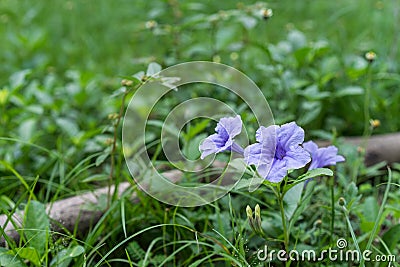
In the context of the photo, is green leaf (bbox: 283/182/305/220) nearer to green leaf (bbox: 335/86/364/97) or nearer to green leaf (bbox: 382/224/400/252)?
green leaf (bbox: 382/224/400/252)

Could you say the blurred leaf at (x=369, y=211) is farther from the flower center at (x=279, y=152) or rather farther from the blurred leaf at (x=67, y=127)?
the blurred leaf at (x=67, y=127)

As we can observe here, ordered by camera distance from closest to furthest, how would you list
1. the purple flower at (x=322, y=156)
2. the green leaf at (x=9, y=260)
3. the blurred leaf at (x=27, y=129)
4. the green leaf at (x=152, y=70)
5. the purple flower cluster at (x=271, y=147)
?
the purple flower cluster at (x=271, y=147), the green leaf at (x=9, y=260), the purple flower at (x=322, y=156), the green leaf at (x=152, y=70), the blurred leaf at (x=27, y=129)

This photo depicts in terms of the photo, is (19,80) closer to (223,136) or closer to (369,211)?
(223,136)

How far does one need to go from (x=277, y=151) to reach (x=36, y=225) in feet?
2.26

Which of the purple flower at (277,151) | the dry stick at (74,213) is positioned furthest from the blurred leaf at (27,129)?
the purple flower at (277,151)

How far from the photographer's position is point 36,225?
144 cm

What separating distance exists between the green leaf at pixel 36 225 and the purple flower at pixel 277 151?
596 mm

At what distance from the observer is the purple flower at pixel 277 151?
1120mm

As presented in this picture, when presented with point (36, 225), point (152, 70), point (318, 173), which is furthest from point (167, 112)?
point (318, 173)

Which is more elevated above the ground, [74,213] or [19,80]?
[19,80]

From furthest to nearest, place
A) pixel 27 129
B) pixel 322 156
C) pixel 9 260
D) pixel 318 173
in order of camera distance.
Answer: pixel 27 129 < pixel 322 156 < pixel 9 260 < pixel 318 173

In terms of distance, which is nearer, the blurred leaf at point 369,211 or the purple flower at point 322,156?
the purple flower at point 322,156

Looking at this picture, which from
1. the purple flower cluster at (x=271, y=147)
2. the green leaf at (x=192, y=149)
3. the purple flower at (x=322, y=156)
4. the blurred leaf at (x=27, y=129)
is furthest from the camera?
the blurred leaf at (x=27, y=129)

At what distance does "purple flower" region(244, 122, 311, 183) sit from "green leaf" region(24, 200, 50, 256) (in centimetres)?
60
